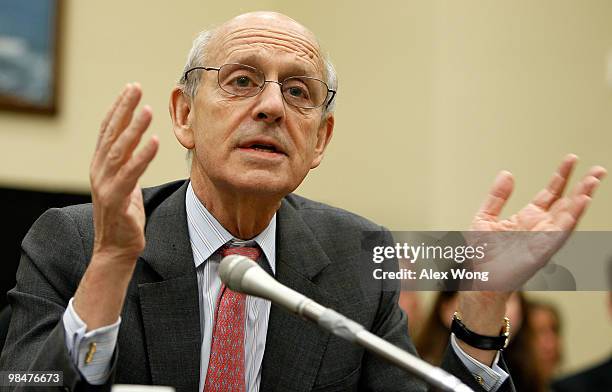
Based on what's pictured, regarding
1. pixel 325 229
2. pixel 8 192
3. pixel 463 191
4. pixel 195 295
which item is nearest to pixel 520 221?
pixel 325 229

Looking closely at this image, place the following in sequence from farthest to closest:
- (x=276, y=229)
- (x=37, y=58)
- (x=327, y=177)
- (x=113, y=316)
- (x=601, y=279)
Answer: (x=327, y=177) → (x=37, y=58) → (x=276, y=229) → (x=601, y=279) → (x=113, y=316)

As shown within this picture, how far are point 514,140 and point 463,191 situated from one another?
1.11 feet

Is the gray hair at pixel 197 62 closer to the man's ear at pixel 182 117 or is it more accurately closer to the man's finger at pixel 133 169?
the man's ear at pixel 182 117

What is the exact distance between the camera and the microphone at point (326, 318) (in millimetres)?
1406

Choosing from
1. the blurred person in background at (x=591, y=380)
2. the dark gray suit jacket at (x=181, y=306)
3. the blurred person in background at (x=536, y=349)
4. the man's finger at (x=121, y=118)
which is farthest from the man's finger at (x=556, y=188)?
the blurred person in background at (x=536, y=349)

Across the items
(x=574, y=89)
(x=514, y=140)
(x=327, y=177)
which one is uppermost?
(x=574, y=89)

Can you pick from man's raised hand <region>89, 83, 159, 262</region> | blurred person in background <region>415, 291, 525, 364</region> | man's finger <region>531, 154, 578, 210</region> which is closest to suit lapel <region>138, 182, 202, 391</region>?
man's raised hand <region>89, 83, 159, 262</region>

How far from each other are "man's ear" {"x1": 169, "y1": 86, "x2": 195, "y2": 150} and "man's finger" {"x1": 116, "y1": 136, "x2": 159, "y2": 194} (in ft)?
1.90

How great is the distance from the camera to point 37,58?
13.7ft

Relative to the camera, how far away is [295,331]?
206 cm

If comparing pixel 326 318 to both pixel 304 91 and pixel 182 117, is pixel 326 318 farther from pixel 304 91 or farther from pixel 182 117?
pixel 182 117

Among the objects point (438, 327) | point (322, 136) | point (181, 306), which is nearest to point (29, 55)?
point (438, 327)

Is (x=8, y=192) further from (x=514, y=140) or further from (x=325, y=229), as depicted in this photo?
(x=514, y=140)

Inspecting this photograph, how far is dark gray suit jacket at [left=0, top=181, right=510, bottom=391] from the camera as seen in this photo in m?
1.91
